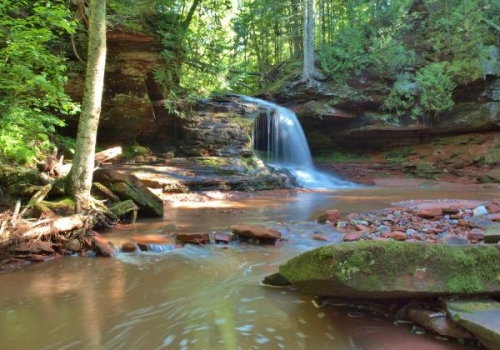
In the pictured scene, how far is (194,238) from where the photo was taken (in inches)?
229

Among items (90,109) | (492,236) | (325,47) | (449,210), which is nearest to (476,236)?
(492,236)

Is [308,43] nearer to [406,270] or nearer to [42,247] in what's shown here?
[42,247]

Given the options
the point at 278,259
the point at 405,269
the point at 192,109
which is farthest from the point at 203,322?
the point at 192,109

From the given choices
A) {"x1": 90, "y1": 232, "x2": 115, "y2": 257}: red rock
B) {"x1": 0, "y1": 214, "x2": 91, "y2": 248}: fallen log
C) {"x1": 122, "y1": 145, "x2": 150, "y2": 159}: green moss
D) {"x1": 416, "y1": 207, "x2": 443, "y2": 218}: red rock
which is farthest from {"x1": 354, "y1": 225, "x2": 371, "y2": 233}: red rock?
{"x1": 122, "y1": 145, "x2": 150, "y2": 159}: green moss

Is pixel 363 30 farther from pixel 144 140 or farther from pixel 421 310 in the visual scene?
pixel 421 310

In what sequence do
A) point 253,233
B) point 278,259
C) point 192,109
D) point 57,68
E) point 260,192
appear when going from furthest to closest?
point 192,109 < point 260,192 < point 57,68 < point 253,233 < point 278,259

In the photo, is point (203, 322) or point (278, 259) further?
point (278, 259)

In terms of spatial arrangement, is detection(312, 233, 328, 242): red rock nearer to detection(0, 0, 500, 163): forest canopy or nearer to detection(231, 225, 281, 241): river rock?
detection(231, 225, 281, 241): river rock

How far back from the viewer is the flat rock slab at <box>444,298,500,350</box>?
2.32 meters

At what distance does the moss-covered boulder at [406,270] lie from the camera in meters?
2.84

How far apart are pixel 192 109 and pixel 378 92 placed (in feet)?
32.3

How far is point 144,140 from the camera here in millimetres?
17172

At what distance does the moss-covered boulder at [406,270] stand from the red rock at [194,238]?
9.88ft

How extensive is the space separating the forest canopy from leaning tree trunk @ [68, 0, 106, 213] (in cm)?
154
